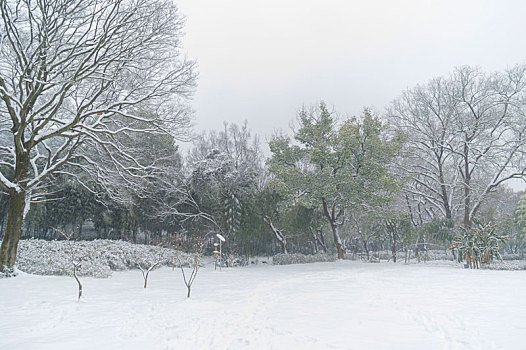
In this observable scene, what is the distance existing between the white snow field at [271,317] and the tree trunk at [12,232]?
2.26 ft

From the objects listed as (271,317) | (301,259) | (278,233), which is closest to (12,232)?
(271,317)

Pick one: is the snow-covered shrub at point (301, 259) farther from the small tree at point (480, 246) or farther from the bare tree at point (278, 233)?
the small tree at point (480, 246)

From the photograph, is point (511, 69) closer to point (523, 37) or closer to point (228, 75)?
point (523, 37)

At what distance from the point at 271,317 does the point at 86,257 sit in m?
9.39

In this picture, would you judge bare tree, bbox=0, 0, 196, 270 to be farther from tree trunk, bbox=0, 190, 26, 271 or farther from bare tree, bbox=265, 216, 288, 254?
bare tree, bbox=265, 216, 288, 254

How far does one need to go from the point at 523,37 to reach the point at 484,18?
3.47 m

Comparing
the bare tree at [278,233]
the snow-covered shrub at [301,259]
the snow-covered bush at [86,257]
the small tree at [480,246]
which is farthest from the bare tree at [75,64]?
the small tree at [480,246]

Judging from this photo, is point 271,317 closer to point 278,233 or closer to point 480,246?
point 480,246

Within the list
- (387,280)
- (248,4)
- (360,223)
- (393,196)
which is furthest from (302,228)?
(248,4)

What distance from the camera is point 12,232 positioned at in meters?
8.38

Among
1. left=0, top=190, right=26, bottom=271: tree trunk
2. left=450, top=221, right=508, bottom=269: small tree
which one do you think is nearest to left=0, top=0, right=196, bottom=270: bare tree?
left=0, top=190, right=26, bottom=271: tree trunk

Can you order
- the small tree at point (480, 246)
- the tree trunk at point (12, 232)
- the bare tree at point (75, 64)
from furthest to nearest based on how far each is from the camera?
the small tree at point (480, 246), the tree trunk at point (12, 232), the bare tree at point (75, 64)

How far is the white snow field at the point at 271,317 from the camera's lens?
376 centimetres

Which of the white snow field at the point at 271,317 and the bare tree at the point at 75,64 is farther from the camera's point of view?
the bare tree at the point at 75,64
